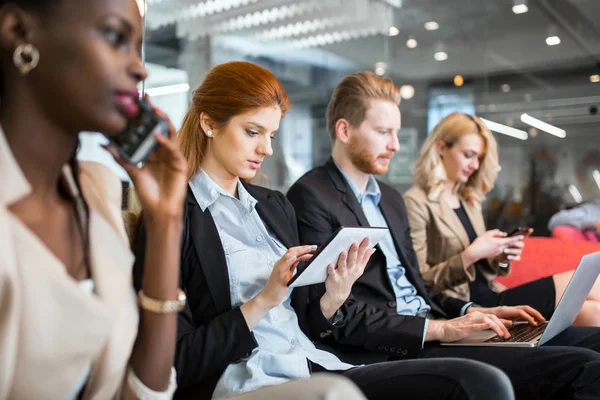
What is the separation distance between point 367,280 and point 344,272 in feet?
1.80

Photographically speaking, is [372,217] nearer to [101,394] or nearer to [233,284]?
[233,284]

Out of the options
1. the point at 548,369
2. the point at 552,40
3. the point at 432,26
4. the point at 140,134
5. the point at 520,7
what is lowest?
the point at 548,369

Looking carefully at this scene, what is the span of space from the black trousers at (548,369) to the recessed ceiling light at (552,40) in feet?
14.8

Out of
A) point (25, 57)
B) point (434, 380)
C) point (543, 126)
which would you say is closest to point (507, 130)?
point (543, 126)

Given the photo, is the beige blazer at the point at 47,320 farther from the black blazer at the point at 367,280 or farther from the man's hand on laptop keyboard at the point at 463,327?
the man's hand on laptop keyboard at the point at 463,327

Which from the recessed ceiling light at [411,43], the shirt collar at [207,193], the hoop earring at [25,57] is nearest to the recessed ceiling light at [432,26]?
the recessed ceiling light at [411,43]

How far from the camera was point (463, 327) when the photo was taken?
2.10 meters

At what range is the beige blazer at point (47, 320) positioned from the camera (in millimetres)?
845

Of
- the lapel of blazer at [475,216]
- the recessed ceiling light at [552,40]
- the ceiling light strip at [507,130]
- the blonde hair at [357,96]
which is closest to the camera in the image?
the blonde hair at [357,96]

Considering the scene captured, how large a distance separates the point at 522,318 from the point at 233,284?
1.19 m

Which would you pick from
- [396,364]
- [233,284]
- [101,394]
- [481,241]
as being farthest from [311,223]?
[101,394]

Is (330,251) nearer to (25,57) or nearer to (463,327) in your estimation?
(463,327)

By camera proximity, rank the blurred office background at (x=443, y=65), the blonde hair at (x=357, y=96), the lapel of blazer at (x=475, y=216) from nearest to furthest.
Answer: the blonde hair at (x=357, y=96)
the lapel of blazer at (x=475, y=216)
the blurred office background at (x=443, y=65)

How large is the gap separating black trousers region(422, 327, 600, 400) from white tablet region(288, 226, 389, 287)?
18.8 inches
